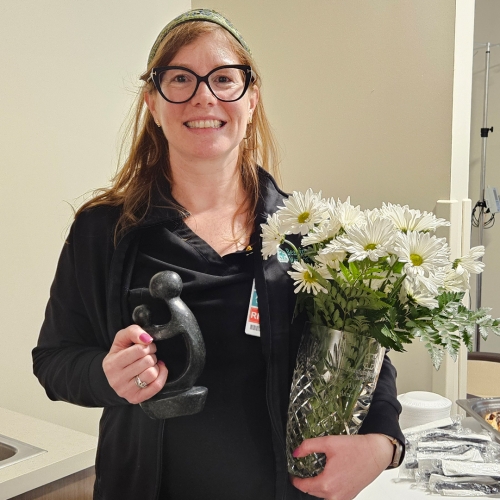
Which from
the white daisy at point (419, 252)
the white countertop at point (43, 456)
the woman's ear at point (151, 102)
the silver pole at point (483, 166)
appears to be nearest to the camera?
the white daisy at point (419, 252)

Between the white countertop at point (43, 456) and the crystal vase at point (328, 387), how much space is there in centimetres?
72

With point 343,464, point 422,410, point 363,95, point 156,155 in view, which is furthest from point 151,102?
point 363,95

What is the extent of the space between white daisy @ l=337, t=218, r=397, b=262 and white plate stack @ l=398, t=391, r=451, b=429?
1.18 m

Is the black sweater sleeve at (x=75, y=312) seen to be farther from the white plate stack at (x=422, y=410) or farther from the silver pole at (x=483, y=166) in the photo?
the silver pole at (x=483, y=166)

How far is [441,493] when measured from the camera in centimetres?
148

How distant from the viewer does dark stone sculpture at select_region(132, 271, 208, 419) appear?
0.97m

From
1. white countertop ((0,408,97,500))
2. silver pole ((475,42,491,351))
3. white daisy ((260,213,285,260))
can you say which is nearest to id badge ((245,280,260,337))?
white daisy ((260,213,285,260))

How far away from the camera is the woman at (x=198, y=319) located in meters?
1.13

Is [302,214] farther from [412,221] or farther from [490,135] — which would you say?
[490,135]

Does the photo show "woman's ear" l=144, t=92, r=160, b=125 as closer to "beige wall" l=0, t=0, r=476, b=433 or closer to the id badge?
the id badge

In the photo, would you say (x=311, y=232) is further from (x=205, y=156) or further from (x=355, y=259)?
(x=205, y=156)

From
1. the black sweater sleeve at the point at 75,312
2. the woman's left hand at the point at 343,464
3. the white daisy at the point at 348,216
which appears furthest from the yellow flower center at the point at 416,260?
the black sweater sleeve at the point at 75,312

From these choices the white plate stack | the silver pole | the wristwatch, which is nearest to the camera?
the wristwatch

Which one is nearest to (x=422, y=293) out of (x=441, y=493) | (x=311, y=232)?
(x=311, y=232)
